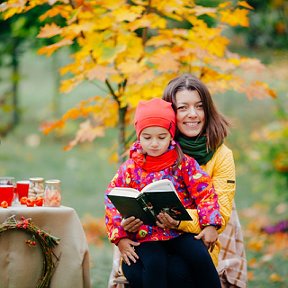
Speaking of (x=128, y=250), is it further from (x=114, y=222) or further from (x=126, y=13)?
(x=126, y=13)

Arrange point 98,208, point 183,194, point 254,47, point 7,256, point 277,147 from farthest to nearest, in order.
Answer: point 254,47 < point 98,208 < point 277,147 < point 7,256 < point 183,194

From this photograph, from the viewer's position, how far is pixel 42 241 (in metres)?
3.46

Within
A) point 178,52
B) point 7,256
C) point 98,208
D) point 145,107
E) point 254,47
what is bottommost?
point 98,208

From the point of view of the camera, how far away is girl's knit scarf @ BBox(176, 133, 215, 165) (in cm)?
341

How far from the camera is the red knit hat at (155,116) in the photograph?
3113mm

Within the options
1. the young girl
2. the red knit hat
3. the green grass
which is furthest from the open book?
the green grass

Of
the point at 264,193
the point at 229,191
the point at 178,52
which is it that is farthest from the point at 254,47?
the point at 229,191

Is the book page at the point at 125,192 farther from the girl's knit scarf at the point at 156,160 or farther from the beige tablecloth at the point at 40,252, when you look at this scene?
the beige tablecloth at the point at 40,252

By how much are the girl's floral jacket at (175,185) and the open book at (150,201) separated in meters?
0.11

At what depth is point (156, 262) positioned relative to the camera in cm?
302

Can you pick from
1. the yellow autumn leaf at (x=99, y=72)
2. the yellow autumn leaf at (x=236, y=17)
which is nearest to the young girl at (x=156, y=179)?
the yellow autumn leaf at (x=99, y=72)

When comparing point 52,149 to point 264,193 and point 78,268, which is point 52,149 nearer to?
point 264,193

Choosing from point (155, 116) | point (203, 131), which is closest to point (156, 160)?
point (155, 116)

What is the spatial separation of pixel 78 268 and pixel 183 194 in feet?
2.72
